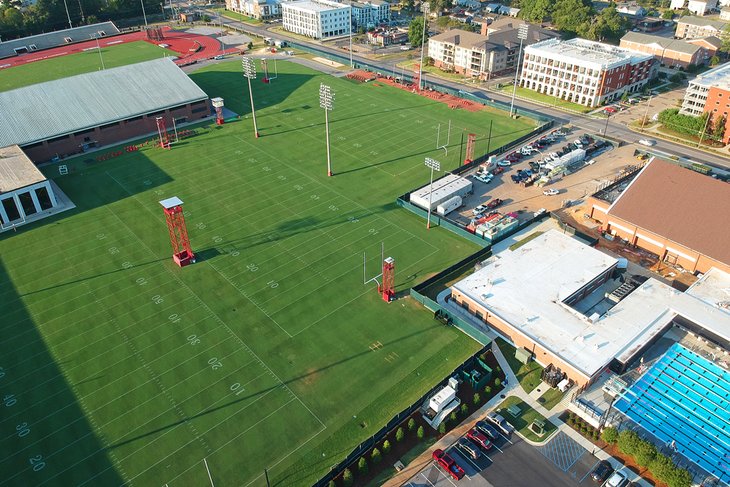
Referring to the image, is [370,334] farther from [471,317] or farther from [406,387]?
[471,317]

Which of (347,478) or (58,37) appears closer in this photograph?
(347,478)

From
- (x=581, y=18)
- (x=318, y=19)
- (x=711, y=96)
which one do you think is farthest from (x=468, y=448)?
(x=318, y=19)

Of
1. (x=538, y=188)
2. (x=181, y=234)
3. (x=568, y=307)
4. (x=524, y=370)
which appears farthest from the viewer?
(x=538, y=188)

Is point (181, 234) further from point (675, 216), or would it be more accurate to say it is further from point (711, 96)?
point (711, 96)

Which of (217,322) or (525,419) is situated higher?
(217,322)

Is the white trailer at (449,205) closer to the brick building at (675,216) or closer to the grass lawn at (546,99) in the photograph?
the brick building at (675,216)

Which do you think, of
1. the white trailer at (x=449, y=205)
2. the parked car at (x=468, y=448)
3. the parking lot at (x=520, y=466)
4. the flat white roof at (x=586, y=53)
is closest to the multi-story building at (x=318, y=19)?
the flat white roof at (x=586, y=53)

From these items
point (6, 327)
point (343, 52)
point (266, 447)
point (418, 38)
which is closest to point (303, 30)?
point (343, 52)
